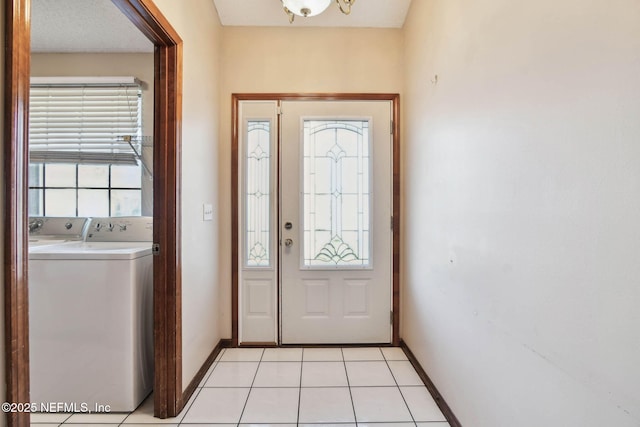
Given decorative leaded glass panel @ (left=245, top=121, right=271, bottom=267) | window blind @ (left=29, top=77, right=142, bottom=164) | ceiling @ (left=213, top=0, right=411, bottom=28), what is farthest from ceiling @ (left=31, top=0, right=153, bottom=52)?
decorative leaded glass panel @ (left=245, top=121, right=271, bottom=267)

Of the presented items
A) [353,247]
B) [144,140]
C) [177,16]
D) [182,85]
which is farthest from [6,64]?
[353,247]

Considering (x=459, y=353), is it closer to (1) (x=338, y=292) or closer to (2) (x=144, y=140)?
(1) (x=338, y=292)

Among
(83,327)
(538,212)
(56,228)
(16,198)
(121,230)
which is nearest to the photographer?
(16,198)

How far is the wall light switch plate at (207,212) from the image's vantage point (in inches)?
88.0

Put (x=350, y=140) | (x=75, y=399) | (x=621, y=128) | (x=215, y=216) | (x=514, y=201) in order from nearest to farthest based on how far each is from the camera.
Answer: (x=621, y=128)
(x=514, y=201)
(x=75, y=399)
(x=215, y=216)
(x=350, y=140)

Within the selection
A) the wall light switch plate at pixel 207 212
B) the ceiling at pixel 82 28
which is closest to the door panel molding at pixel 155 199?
the wall light switch plate at pixel 207 212

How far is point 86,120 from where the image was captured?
2629 mm

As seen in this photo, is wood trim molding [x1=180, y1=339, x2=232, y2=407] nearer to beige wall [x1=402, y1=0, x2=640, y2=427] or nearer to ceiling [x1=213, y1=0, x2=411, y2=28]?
beige wall [x1=402, y1=0, x2=640, y2=427]

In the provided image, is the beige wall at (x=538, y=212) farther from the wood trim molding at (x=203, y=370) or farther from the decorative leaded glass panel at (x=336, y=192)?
the wood trim molding at (x=203, y=370)

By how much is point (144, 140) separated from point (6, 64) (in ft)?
6.27

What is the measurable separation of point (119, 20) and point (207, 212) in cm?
152

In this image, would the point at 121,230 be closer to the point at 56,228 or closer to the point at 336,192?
the point at 56,228

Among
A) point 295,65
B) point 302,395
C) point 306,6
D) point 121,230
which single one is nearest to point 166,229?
point 121,230

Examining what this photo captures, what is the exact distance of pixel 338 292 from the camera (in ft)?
8.89
